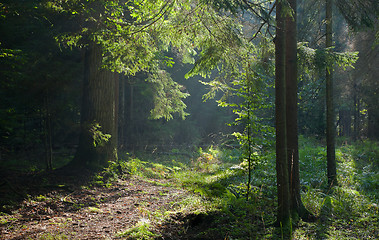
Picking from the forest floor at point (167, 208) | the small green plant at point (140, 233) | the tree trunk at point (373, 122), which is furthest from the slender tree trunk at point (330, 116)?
the tree trunk at point (373, 122)

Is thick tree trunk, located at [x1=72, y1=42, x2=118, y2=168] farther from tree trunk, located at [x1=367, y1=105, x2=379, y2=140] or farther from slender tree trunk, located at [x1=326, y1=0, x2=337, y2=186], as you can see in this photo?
Result: tree trunk, located at [x1=367, y1=105, x2=379, y2=140]

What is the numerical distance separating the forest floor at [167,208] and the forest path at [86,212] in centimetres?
2

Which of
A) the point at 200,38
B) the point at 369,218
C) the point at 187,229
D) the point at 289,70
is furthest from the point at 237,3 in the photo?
the point at 369,218

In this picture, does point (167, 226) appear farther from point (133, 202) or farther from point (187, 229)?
point (133, 202)

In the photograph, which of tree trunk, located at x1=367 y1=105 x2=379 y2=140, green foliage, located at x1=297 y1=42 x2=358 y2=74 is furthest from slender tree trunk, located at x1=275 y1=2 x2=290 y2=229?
tree trunk, located at x1=367 y1=105 x2=379 y2=140

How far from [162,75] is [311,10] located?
292 inches

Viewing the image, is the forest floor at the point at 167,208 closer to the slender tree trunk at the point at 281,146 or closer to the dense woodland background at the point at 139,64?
the dense woodland background at the point at 139,64

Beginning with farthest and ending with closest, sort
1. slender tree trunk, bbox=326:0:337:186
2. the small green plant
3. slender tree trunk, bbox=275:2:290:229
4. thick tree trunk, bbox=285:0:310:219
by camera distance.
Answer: slender tree trunk, bbox=326:0:337:186 < thick tree trunk, bbox=285:0:310:219 < slender tree trunk, bbox=275:2:290:229 < the small green plant

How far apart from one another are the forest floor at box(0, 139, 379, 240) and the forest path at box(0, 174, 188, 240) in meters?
0.02

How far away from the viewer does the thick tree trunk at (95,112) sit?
29.4ft

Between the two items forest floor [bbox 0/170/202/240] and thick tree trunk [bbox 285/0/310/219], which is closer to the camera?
forest floor [bbox 0/170/202/240]

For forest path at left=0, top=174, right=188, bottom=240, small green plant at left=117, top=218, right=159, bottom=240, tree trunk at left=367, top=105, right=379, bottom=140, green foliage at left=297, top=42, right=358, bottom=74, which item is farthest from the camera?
tree trunk at left=367, top=105, right=379, bottom=140

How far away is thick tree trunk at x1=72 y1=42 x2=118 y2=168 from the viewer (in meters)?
8.96

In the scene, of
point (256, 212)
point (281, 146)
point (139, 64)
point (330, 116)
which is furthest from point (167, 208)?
point (330, 116)
